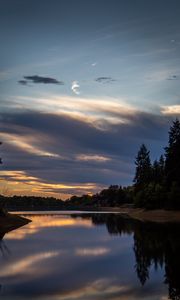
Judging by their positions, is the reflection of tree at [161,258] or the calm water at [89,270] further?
the reflection of tree at [161,258]

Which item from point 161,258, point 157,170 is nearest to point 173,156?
point 157,170

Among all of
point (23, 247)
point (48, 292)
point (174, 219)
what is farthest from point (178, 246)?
point (174, 219)

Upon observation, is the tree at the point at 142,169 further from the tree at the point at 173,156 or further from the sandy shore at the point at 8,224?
the sandy shore at the point at 8,224

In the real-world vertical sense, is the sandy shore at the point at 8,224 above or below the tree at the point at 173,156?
below

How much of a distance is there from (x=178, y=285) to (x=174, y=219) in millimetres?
77947

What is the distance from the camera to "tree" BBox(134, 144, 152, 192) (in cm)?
15462

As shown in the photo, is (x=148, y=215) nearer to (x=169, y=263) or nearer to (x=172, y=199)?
(x=172, y=199)

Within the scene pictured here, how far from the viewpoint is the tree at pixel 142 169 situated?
154625mm

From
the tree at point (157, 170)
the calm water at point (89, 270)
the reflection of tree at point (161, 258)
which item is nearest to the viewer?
the calm water at point (89, 270)

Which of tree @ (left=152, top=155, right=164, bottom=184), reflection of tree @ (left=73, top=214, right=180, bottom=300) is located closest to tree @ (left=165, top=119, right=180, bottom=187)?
tree @ (left=152, top=155, right=164, bottom=184)

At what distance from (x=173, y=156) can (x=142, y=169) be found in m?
45.6

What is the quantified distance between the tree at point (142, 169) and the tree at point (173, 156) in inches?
1487

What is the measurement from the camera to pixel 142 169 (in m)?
157

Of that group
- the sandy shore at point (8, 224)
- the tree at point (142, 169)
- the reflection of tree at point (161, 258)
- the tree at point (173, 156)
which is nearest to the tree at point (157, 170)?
the tree at point (142, 169)
